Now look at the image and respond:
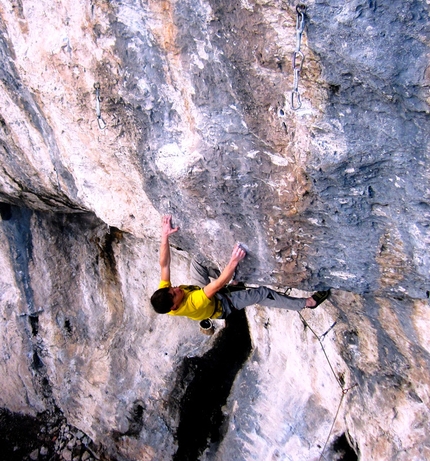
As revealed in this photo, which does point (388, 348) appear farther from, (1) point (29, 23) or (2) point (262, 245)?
(1) point (29, 23)

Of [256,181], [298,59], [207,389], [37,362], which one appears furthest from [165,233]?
[37,362]

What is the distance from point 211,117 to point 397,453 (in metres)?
2.24

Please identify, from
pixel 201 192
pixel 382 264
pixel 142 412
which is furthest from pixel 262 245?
pixel 142 412

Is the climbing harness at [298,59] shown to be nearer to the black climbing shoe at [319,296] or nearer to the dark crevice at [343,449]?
the black climbing shoe at [319,296]

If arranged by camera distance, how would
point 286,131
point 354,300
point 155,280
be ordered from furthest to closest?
point 155,280 → point 354,300 → point 286,131

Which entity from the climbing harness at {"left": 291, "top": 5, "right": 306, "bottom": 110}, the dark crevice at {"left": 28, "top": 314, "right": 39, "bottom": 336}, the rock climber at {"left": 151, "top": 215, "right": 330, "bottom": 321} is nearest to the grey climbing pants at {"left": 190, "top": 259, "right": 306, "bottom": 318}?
the rock climber at {"left": 151, "top": 215, "right": 330, "bottom": 321}

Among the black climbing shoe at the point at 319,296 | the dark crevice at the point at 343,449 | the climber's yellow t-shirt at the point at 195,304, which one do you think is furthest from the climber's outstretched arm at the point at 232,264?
the dark crevice at the point at 343,449

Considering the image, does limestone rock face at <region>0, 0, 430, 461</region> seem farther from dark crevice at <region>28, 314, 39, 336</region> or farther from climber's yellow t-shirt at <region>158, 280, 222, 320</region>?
dark crevice at <region>28, 314, 39, 336</region>

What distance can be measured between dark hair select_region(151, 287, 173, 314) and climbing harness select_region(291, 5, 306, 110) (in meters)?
1.23

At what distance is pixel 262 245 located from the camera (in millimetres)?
2336

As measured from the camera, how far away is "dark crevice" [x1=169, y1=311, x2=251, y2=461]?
12.5 ft

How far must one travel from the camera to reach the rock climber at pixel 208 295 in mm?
2463

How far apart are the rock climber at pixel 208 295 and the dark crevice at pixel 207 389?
951mm

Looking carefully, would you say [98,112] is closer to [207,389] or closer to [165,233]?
[165,233]
